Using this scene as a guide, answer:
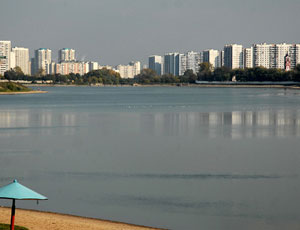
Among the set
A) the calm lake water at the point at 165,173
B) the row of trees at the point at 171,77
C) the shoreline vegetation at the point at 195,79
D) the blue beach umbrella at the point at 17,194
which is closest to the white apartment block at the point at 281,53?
the row of trees at the point at 171,77

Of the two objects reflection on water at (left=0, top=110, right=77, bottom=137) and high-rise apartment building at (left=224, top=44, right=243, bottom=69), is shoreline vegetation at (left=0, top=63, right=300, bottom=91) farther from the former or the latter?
reflection on water at (left=0, top=110, right=77, bottom=137)

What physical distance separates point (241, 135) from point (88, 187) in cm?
1164

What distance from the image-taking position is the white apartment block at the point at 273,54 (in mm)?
174125

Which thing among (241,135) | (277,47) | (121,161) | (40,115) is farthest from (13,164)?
(277,47)

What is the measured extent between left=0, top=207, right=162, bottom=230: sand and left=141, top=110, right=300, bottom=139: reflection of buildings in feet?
43.3

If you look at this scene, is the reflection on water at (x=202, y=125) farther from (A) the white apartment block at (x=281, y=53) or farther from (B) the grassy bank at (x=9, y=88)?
(A) the white apartment block at (x=281, y=53)

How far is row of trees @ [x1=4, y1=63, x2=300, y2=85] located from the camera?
5118 inches

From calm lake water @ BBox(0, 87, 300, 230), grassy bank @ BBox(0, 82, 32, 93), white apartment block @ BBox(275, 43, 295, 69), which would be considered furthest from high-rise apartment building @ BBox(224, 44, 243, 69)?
calm lake water @ BBox(0, 87, 300, 230)

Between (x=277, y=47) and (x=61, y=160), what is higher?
(x=277, y=47)

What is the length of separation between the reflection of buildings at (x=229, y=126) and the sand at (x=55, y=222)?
→ 13.2m

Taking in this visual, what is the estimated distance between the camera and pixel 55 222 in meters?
8.55

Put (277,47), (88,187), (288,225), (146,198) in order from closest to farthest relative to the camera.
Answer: (288,225)
(146,198)
(88,187)
(277,47)

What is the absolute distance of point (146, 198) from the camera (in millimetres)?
10875

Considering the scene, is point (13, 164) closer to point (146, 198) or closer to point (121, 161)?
point (121, 161)
